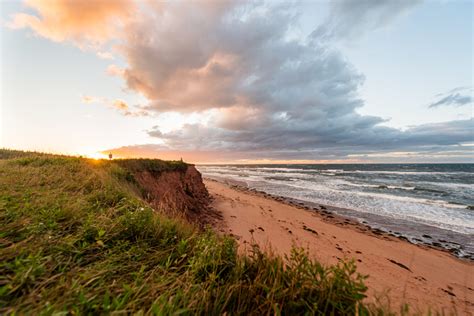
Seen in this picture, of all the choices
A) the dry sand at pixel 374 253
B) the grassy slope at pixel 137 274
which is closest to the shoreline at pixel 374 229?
the dry sand at pixel 374 253

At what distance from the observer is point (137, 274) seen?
2.28m

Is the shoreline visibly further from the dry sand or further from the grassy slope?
the grassy slope

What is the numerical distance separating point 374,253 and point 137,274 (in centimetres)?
Answer: 1172

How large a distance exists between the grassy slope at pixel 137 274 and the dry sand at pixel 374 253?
1869 mm

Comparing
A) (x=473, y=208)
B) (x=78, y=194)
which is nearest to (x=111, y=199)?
(x=78, y=194)

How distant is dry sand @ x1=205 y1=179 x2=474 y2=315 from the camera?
22.3ft

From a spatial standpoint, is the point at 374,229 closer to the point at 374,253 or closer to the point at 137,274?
the point at 374,253

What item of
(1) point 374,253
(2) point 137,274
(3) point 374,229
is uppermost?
(2) point 137,274

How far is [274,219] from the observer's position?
48.3 ft

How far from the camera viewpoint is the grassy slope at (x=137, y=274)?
6.21 feet

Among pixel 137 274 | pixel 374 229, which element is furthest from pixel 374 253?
pixel 137 274

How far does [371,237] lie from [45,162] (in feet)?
58.3

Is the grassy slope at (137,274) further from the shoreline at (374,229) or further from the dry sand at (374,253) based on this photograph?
the shoreline at (374,229)

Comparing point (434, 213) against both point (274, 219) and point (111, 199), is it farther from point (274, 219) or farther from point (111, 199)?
point (111, 199)
